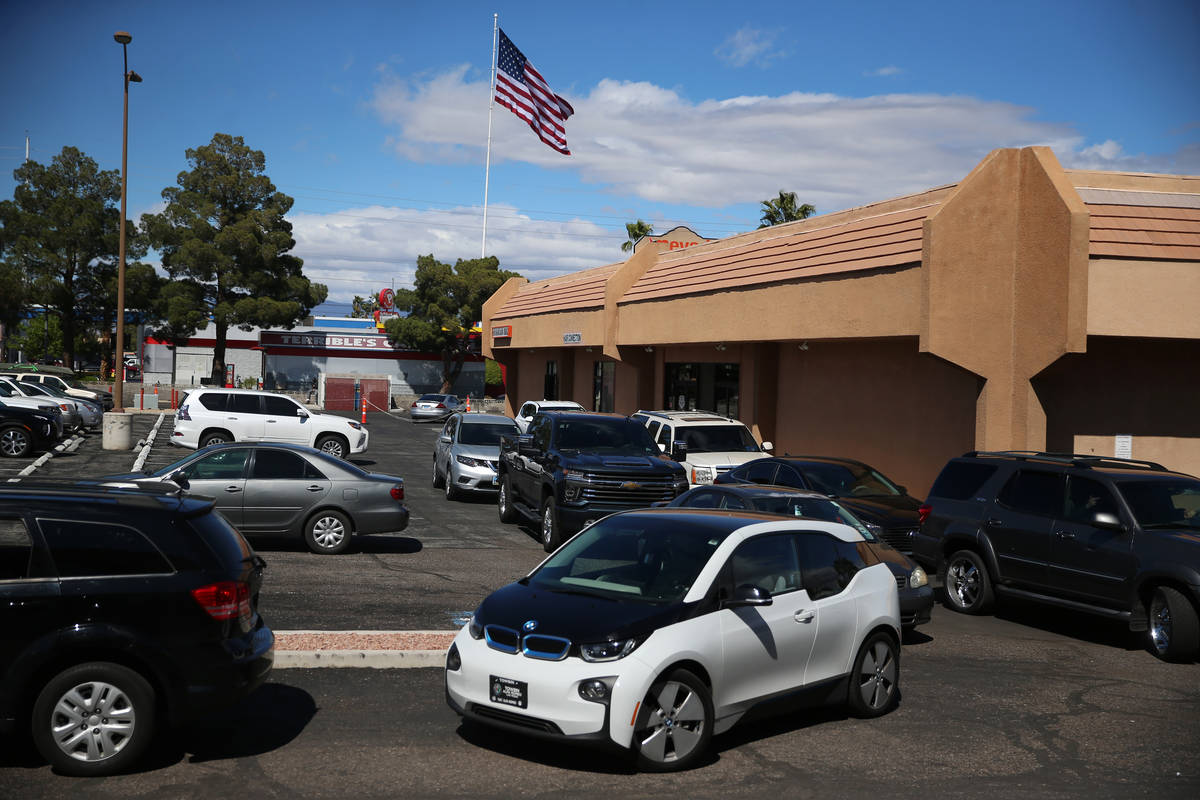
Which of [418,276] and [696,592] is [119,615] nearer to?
[696,592]

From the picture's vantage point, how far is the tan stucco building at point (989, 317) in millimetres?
17047

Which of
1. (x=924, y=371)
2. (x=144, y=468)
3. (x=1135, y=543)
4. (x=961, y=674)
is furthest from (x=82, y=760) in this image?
(x=144, y=468)

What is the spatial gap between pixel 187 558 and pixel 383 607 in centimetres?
494

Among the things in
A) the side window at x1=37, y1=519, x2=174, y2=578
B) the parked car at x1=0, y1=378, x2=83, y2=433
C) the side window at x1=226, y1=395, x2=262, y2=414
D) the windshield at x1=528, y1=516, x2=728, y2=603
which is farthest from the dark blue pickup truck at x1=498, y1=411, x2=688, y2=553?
the parked car at x1=0, y1=378, x2=83, y2=433

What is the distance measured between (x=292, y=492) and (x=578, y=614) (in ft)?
29.0

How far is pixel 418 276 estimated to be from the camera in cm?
7025

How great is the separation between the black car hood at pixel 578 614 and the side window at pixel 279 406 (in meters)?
20.7

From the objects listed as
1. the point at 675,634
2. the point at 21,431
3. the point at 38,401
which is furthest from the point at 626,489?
the point at 38,401

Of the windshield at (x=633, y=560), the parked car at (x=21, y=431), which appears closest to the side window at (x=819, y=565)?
the windshield at (x=633, y=560)

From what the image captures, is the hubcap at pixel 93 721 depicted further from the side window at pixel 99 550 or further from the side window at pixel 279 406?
the side window at pixel 279 406

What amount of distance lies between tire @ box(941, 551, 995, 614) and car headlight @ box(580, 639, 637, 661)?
24.0 feet

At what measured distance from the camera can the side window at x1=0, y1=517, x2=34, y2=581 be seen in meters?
6.04

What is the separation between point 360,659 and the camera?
857cm

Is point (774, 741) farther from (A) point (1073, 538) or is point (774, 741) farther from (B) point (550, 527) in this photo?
(B) point (550, 527)
